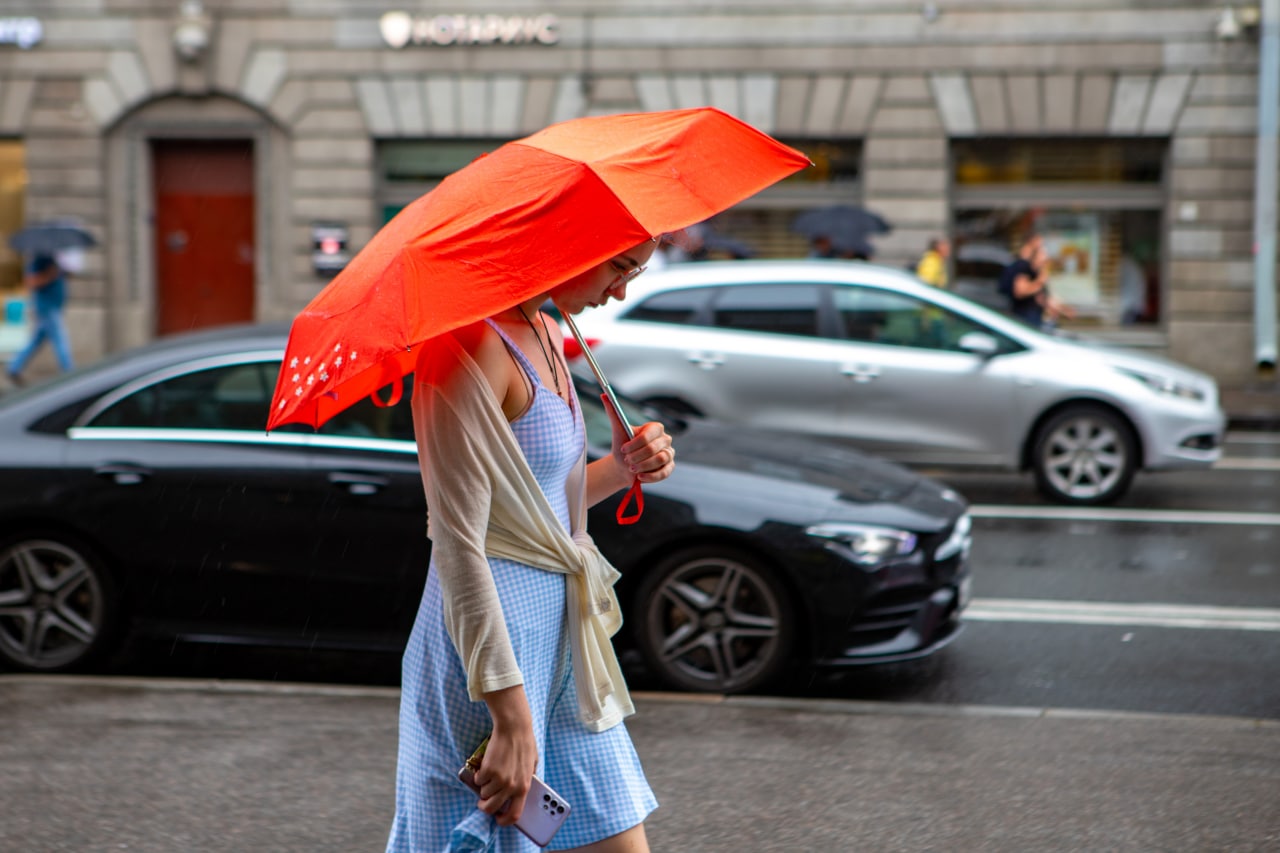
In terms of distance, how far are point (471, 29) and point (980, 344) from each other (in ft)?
38.9

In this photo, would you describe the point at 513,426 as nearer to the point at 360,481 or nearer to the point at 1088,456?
the point at 360,481

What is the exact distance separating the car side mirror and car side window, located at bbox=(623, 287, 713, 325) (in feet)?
6.05

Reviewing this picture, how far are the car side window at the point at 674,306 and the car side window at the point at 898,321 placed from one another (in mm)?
989

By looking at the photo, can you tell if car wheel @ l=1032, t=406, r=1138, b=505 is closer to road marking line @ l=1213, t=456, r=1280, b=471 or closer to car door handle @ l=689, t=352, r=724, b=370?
road marking line @ l=1213, t=456, r=1280, b=471

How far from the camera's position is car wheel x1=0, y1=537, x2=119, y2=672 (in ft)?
19.0

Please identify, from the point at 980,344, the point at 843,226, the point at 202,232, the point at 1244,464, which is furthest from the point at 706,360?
the point at 202,232

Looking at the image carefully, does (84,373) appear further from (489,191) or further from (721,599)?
(489,191)

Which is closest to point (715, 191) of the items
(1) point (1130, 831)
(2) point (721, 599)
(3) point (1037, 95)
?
(1) point (1130, 831)

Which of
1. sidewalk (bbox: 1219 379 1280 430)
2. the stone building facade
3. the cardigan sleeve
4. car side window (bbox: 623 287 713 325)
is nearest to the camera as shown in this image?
the cardigan sleeve

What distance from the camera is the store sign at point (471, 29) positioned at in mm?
20453

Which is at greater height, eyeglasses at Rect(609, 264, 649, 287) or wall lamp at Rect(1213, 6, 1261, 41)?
wall lamp at Rect(1213, 6, 1261, 41)

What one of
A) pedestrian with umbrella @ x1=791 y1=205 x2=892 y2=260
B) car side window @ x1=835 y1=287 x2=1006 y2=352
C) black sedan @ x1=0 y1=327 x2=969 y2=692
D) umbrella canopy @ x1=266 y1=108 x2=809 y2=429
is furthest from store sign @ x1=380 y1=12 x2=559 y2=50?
umbrella canopy @ x1=266 y1=108 x2=809 y2=429

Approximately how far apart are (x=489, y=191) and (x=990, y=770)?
2.81 meters

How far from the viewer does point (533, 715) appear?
2525 millimetres
